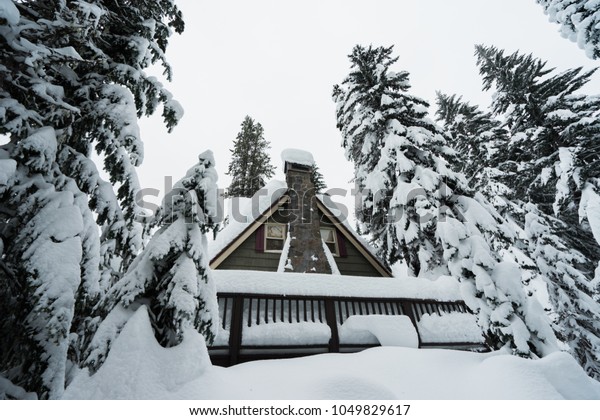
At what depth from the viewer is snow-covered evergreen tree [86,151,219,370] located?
107 inches

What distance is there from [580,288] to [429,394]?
43.1 feet

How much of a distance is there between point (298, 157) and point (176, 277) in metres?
9.12

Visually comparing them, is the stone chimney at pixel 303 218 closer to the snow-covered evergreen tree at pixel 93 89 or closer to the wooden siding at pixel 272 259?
the wooden siding at pixel 272 259

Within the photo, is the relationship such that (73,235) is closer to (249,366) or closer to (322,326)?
(249,366)

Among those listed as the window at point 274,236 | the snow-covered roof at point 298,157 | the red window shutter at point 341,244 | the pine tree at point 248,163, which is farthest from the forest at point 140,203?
the pine tree at point 248,163

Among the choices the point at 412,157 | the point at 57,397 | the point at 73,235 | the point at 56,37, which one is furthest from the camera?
the point at 412,157

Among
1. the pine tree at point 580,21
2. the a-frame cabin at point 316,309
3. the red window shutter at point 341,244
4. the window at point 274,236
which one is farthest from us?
the red window shutter at point 341,244

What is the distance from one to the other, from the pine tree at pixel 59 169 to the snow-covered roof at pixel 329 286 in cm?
210

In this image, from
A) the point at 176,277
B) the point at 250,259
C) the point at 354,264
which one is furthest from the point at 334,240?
the point at 176,277

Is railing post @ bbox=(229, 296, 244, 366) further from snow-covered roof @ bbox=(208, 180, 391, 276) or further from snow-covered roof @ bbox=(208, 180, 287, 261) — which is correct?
snow-covered roof @ bbox=(208, 180, 391, 276)

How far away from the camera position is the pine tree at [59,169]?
2416 millimetres

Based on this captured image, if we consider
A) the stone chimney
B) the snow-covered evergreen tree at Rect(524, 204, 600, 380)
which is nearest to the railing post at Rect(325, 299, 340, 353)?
the stone chimney

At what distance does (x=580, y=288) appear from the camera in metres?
10.9

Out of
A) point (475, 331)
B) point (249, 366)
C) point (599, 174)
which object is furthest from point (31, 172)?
point (599, 174)
